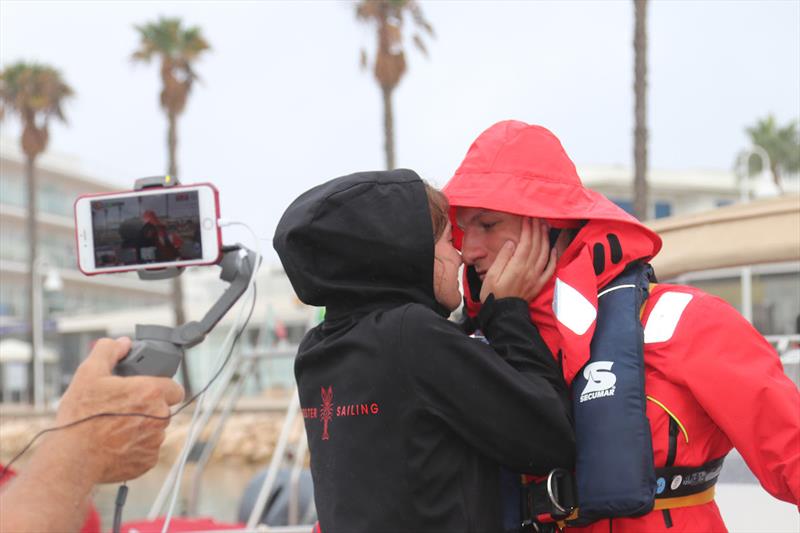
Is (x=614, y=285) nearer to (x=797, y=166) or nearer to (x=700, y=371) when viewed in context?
(x=700, y=371)

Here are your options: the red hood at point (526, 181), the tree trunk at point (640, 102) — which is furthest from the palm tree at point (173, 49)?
the red hood at point (526, 181)

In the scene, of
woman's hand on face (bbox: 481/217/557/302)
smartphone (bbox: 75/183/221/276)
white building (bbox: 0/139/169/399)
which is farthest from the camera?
white building (bbox: 0/139/169/399)

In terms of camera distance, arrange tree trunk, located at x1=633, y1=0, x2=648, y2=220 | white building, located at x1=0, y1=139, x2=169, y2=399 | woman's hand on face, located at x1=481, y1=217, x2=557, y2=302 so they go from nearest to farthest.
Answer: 1. woman's hand on face, located at x1=481, y1=217, x2=557, y2=302
2. tree trunk, located at x1=633, y1=0, x2=648, y2=220
3. white building, located at x1=0, y1=139, x2=169, y2=399

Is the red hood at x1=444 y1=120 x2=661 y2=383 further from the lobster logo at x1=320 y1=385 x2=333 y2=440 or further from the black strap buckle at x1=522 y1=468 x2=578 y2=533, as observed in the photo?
the lobster logo at x1=320 y1=385 x2=333 y2=440

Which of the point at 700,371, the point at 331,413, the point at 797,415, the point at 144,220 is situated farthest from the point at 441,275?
the point at 144,220

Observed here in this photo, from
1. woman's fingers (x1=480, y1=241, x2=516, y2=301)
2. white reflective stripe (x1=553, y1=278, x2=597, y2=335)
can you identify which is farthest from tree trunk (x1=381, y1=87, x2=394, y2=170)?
white reflective stripe (x1=553, y1=278, x2=597, y2=335)

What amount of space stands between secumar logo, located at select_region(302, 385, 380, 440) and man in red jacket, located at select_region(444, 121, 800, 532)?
401 millimetres

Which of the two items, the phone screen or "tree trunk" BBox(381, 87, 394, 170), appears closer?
the phone screen

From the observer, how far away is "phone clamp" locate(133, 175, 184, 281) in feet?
9.48

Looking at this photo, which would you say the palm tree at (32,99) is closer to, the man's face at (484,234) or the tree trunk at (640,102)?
the tree trunk at (640,102)

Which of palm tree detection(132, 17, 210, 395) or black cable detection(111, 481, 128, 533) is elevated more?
palm tree detection(132, 17, 210, 395)

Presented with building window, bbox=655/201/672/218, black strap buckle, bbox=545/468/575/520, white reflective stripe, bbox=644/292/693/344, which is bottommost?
black strap buckle, bbox=545/468/575/520

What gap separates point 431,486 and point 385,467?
9 centimetres

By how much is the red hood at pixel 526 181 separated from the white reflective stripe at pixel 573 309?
0.57 ft
